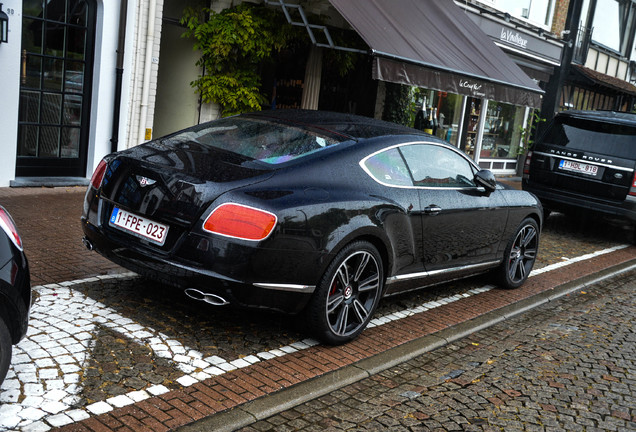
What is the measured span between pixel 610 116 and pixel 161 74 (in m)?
7.68

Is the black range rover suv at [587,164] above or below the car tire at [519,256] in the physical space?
above

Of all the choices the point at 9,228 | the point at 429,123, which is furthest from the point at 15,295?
the point at 429,123

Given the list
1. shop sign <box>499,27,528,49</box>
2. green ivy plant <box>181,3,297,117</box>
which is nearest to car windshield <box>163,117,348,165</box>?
green ivy plant <box>181,3,297,117</box>

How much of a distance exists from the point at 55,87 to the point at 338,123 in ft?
18.3

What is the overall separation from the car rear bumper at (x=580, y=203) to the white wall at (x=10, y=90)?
787 cm

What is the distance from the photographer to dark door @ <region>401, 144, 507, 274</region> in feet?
17.9

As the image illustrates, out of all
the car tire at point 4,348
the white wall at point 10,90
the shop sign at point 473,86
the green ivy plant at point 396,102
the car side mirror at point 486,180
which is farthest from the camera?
the green ivy plant at point 396,102

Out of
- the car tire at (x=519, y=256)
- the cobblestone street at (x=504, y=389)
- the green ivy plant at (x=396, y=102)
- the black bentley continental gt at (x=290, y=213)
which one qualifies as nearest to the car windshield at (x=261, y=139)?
the black bentley continental gt at (x=290, y=213)

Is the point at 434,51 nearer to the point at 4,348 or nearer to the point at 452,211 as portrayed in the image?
the point at 452,211

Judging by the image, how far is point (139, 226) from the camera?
4383 millimetres

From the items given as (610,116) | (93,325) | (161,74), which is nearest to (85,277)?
(93,325)

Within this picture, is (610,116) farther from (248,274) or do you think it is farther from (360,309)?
(248,274)

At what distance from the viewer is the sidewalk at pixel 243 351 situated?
11.4 ft

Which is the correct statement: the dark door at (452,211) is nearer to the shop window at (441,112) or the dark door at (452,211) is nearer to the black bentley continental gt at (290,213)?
the black bentley continental gt at (290,213)
